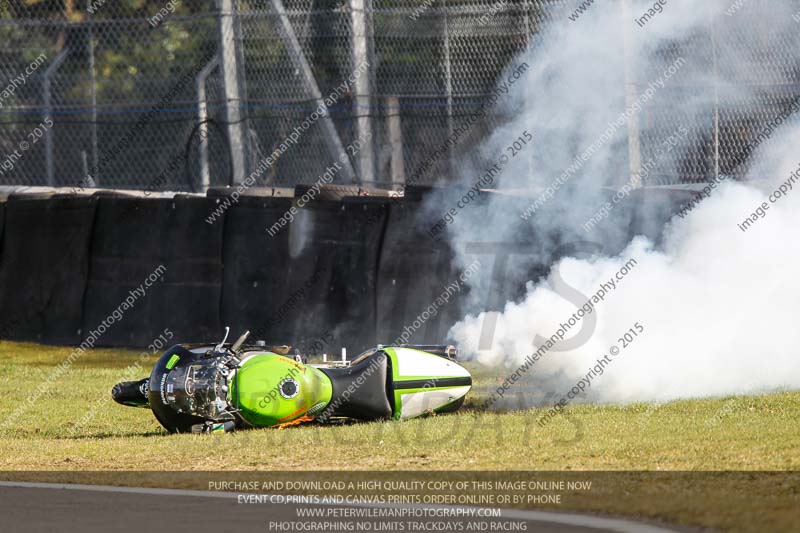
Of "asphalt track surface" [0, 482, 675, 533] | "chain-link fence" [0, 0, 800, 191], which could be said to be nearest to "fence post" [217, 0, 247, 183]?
"chain-link fence" [0, 0, 800, 191]

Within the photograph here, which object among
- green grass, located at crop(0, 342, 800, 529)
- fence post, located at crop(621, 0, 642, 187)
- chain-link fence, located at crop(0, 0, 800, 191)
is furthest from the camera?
chain-link fence, located at crop(0, 0, 800, 191)

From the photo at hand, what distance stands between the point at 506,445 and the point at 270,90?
9.15 meters

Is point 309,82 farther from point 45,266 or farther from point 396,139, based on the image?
point 45,266

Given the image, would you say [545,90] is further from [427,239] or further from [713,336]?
[713,336]

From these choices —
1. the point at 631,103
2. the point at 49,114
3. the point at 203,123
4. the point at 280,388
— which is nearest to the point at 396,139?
the point at 203,123

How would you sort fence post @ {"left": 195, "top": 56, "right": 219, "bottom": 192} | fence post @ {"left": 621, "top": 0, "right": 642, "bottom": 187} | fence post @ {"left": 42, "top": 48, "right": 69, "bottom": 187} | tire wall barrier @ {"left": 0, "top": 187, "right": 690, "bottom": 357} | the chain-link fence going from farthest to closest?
fence post @ {"left": 42, "top": 48, "right": 69, "bottom": 187}, fence post @ {"left": 195, "top": 56, "right": 219, "bottom": 192}, the chain-link fence, fence post @ {"left": 621, "top": 0, "right": 642, "bottom": 187}, tire wall barrier @ {"left": 0, "top": 187, "right": 690, "bottom": 357}

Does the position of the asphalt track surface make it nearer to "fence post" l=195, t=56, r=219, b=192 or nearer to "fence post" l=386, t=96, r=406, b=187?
"fence post" l=386, t=96, r=406, b=187

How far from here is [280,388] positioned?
9.31m

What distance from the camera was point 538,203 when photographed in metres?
13.4

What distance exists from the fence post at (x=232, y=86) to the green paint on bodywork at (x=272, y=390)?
7050mm

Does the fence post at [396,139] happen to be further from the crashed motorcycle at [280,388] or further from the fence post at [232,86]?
the crashed motorcycle at [280,388]

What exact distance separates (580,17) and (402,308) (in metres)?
3.68

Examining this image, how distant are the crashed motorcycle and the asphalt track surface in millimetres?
1697

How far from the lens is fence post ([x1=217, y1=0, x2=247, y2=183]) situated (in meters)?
16.2
